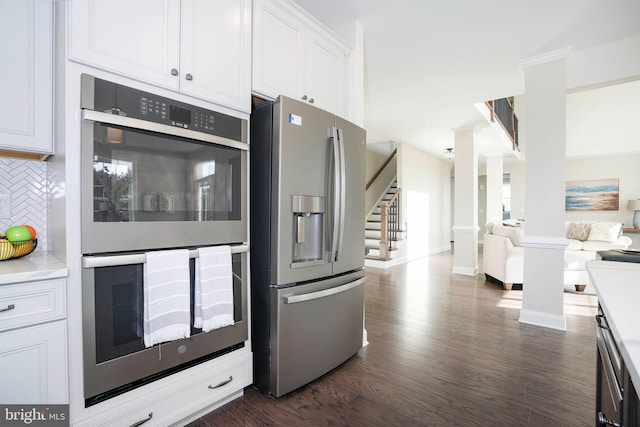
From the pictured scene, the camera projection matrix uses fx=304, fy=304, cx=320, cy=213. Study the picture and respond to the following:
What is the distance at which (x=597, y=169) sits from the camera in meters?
7.99

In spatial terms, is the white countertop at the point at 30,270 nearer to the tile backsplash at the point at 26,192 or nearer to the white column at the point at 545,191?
the tile backsplash at the point at 26,192

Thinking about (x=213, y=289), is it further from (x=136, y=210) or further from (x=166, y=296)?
(x=136, y=210)

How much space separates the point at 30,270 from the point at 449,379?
2344 millimetres

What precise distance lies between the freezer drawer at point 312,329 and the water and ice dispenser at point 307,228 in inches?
7.2

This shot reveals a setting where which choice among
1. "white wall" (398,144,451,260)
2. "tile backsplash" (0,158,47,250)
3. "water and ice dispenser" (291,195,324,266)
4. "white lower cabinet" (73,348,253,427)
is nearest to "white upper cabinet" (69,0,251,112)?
"water and ice dispenser" (291,195,324,266)

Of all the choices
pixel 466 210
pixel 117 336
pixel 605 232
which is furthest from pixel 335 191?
pixel 605 232

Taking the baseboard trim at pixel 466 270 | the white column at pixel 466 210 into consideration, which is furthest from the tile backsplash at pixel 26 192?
the baseboard trim at pixel 466 270

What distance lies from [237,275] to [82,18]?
52.7 inches

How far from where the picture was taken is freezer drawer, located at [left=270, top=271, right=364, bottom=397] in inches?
69.4

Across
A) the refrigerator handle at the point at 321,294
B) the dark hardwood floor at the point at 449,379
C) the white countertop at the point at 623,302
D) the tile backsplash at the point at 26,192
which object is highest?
the tile backsplash at the point at 26,192

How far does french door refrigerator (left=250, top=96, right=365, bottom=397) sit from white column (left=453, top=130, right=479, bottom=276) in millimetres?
4263

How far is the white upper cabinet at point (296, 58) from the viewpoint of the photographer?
188cm

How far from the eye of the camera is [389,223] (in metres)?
6.79

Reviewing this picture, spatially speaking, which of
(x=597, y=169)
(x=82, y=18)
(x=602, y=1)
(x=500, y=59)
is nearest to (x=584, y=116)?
(x=597, y=169)
